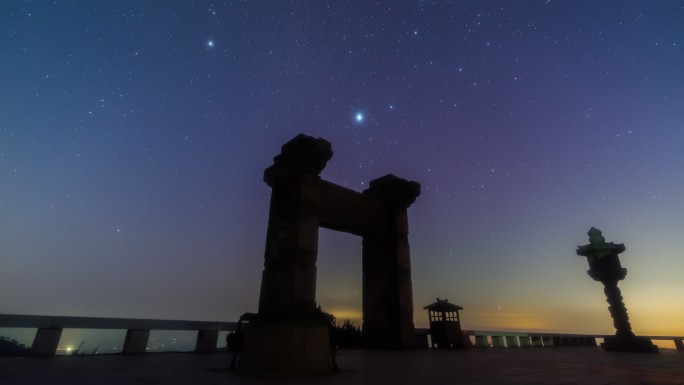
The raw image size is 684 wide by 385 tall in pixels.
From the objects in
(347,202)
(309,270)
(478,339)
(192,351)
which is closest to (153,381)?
(309,270)

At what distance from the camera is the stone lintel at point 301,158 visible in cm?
855

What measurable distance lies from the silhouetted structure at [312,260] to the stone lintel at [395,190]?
0.04 m

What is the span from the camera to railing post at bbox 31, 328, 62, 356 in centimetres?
688

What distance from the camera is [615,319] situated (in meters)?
13.2

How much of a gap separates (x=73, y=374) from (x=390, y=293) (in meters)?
9.01

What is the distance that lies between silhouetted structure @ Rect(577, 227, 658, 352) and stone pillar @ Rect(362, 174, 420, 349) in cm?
847

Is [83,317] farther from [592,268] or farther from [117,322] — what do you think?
[592,268]

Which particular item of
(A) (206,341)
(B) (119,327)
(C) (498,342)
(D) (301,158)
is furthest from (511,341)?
(B) (119,327)

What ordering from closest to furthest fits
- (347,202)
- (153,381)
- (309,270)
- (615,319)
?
(153,381), (309,270), (347,202), (615,319)

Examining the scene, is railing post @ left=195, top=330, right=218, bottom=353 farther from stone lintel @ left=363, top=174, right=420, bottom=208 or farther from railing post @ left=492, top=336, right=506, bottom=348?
railing post @ left=492, top=336, right=506, bottom=348

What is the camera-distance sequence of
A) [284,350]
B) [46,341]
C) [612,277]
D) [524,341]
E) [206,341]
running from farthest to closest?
[524,341] < [612,277] < [206,341] < [46,341] < [284,350]

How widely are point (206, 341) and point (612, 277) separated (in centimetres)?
1578

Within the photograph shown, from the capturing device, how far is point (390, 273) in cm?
1186

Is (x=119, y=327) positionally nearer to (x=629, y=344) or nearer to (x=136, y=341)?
(x=136, y=341)
